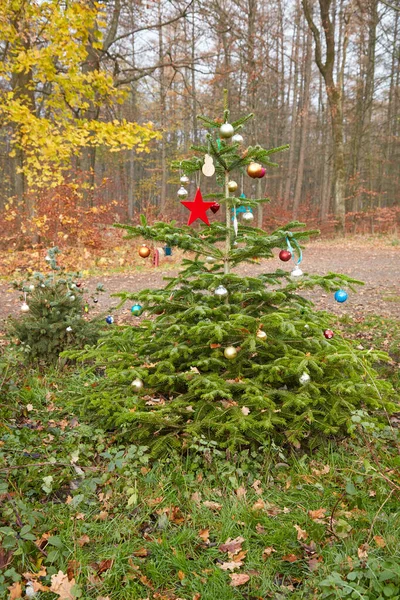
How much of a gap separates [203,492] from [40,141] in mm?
8491

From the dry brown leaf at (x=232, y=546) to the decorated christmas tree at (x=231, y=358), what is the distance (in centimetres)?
55

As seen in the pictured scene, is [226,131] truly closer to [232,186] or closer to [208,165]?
[208,165]

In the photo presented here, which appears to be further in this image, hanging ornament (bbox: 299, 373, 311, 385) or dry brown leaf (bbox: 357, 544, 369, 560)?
hanging ornament (bbox: 299, 373, 311, 385)

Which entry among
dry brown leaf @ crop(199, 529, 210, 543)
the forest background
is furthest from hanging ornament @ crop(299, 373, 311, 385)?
the forest background

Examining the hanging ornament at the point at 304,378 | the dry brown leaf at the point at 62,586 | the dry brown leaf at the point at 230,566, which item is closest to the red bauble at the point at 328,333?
the hanging ornament at the point at 304,378

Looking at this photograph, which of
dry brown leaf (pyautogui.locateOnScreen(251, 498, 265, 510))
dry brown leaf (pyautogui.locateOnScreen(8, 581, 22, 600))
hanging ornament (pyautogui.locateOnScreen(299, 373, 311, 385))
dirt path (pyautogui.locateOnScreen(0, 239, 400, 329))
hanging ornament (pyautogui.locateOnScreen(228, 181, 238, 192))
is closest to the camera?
dry brown leaf (pyautogui.locateOnScreen(8, 581, 22, 600))

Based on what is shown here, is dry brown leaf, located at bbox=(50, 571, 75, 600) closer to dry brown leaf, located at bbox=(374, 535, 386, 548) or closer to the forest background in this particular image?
dry brown leaf, located at bbox=(374, 535, 386, 548)

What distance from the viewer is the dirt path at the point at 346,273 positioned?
684cm

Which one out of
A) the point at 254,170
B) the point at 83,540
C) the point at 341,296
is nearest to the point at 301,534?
the point at 83,540

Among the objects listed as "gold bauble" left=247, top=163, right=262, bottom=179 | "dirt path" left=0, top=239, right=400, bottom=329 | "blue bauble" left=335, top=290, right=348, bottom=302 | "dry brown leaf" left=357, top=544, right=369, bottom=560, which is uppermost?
"gold bauble" left=247, top=163, right=262, bottom=179

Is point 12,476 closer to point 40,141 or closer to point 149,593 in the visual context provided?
point 149,593

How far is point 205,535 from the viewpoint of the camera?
2.13 meters

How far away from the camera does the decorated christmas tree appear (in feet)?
8.79

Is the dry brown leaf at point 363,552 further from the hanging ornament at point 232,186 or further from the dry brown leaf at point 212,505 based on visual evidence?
the hanging ornament at point 232,186
